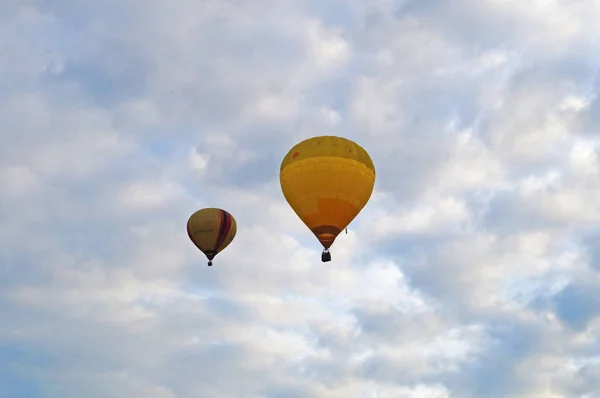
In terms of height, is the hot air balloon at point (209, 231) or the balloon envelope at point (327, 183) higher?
the hot air balloon at point (209, 231)

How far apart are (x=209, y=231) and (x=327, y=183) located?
20.1m

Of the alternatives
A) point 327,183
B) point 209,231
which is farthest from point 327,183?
point 209,231

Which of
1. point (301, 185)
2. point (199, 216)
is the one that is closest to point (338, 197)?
point (301, 185)

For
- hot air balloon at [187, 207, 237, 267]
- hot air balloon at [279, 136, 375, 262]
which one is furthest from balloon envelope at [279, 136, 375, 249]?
hot air balloon at [187, 207, 237, 267]

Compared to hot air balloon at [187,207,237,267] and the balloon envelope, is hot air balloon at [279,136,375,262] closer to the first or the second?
the balloon envelope

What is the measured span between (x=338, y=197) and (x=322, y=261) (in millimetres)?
4696

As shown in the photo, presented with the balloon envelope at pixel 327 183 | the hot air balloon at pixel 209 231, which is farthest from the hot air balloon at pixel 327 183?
the hot air balloon at pixel 209 231

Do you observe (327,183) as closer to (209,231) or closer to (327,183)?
(327,183)

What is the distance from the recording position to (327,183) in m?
75.5

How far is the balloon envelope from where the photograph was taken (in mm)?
75625

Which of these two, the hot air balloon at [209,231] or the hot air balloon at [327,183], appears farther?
the hot air balloon at [209,231]

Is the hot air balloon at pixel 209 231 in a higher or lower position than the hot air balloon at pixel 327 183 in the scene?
higher

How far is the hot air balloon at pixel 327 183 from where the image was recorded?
7562 centimetres

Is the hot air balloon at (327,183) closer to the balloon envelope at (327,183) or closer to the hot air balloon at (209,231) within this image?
the balloon envelope at (327,183)
